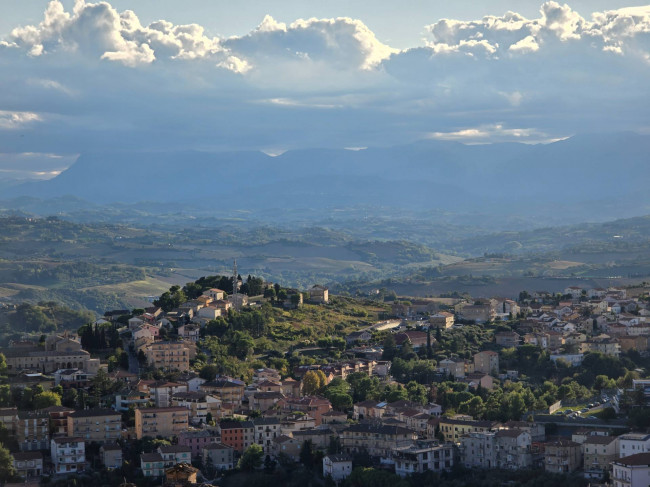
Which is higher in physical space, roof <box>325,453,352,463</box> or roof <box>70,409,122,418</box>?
roof <box>70,409,122,418</box>

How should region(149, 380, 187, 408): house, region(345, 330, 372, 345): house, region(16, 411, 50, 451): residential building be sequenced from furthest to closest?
region(345, 330, 372, 345): house, region(149, 380, 187, 408): house, region(16, 411, 50, 451): residential building

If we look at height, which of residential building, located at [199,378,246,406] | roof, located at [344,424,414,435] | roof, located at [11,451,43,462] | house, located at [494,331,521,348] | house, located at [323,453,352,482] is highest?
house, located at [494,331,521,348]

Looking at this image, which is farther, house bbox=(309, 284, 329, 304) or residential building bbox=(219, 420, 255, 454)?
house bbox=(309, 284, 329, 304)

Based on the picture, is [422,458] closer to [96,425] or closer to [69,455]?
[96,425]

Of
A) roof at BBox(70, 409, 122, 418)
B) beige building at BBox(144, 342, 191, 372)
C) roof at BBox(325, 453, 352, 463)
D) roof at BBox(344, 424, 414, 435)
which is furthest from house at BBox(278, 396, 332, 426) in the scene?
roof at BBox(70, 409, 122, 418)

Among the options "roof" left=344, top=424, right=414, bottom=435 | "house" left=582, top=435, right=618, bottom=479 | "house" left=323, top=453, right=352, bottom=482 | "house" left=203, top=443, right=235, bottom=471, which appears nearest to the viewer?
"house" left=582, top=435, right=618, bottom=479

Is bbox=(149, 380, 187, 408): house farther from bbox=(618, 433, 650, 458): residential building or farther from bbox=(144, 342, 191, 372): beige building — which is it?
bbox=(618, 433, 650, 458): residential building

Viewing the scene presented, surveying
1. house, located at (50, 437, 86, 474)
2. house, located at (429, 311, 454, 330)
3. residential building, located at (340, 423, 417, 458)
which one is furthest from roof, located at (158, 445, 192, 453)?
house, located at (429, 311, 454, 330)
